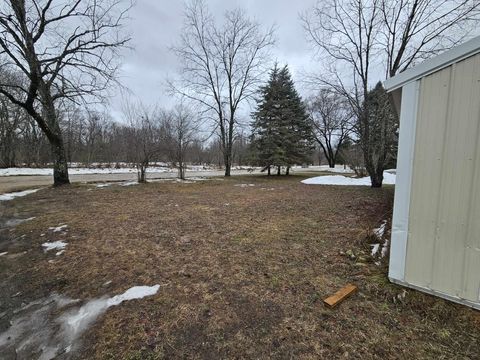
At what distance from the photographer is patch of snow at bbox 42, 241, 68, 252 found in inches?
139

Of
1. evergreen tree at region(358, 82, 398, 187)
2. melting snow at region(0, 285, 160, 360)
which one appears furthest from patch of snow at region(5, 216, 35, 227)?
evergreen tree at region(358, 82, 398, 187)

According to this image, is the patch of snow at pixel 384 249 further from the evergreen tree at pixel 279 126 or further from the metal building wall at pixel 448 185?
the evergreen tree at pixel 279 126

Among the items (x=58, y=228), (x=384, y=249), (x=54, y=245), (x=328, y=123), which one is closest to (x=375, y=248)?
(x=384, y=249)

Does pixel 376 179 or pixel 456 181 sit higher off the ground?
pixel 456 181

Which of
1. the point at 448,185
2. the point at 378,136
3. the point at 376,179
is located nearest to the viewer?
the point at 448,185

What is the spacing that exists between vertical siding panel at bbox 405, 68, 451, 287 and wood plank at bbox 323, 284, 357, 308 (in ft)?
1.93

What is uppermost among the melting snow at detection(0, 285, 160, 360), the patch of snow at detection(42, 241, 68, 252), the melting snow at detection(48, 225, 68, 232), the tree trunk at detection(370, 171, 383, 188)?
the tree trunk at detection(370, 171, 383, 188)

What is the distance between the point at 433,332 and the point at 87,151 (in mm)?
34415

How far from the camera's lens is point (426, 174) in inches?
84.0

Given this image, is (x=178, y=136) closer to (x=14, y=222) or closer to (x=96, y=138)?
(x=14, y=222)

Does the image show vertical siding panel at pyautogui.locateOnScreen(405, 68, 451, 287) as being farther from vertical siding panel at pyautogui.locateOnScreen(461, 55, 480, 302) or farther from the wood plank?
the wood plank

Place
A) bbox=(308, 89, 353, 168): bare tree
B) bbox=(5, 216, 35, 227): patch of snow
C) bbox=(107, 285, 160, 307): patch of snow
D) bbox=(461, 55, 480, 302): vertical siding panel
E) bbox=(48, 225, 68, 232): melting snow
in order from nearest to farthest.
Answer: bbox=(461, 55, 480, 302): vertical siding panel → bbox=(107, 285, 160, 307): patch of snow → bbox=(48, 225, 68, 232): melting snow → bbox=(5, 216, 35, 227): patch of snow → bbox=(308, 89, 353, 168): bare tree

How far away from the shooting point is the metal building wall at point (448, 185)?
1903 mm

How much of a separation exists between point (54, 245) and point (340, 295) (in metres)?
4.16
